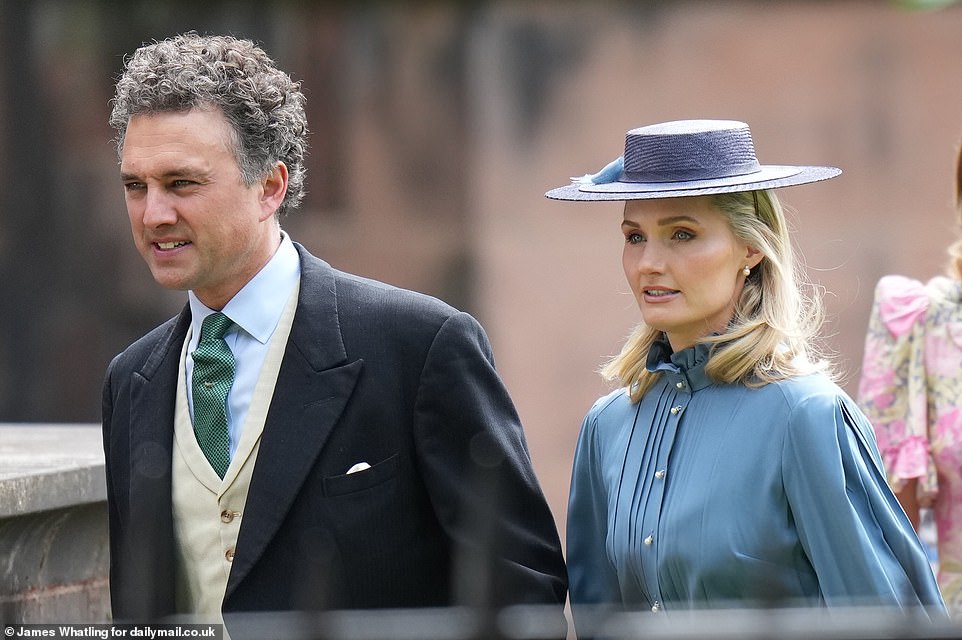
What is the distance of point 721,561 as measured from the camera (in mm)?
2506

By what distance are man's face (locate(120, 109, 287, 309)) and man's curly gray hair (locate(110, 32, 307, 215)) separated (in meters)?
0.03

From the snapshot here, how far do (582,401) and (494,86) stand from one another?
161 centimetres

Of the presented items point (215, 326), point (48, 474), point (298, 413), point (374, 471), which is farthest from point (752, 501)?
point (48, 474)

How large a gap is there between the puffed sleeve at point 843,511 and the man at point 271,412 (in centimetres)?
60

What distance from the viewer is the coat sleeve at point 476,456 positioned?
2816 mm

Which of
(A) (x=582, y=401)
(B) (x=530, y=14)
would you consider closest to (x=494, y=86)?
(B) (x=530, y=14)

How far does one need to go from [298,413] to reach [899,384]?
178 cm

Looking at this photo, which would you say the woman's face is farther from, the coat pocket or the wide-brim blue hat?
the coat pocket

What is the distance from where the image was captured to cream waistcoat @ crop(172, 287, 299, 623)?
2.87 meters

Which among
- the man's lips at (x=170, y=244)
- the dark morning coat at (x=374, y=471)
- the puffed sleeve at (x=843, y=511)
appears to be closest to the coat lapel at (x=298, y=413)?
the dark morning coat at (x=374, y=471)

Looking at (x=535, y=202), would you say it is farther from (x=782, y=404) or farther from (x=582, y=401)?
(x=782, y=404)

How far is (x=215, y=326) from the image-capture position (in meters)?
3.04

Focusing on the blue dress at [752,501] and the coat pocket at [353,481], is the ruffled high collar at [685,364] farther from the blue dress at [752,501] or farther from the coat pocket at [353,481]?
the coat pocket at [353,481]

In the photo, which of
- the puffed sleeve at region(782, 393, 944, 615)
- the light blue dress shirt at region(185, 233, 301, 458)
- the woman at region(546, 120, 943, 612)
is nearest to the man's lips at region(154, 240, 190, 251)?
the light blue dress shirt at region(185, 233, 301, 458)
